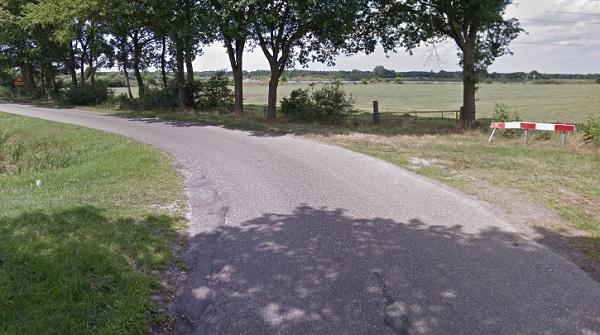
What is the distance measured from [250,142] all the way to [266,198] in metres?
5.88

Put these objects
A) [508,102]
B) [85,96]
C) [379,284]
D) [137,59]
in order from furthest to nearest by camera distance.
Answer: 1. [508,102]
2. [85,96]
3. [137,59]
4. [379,284]

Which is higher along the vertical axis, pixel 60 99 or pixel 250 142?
pixel 60 99

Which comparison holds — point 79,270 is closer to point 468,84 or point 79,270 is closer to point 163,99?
point 468,84

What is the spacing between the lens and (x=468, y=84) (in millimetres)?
17078

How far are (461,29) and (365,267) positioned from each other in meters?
15.6

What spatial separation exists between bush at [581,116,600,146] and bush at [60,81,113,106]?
1095 inches

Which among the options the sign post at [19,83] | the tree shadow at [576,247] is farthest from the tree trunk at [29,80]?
the tree shadow at [576,247]

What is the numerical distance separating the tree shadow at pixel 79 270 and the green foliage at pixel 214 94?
18.0 m

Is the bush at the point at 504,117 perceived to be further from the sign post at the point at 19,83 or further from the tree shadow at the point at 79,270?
the sign post at the point at 19,83

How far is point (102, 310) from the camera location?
3.20m

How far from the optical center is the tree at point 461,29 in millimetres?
15945

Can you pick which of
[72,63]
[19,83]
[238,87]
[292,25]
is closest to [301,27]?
[292,25]

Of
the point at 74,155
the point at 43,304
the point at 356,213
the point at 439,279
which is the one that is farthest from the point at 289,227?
the point at 74,155

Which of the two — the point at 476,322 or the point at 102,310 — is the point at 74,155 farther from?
the point at 476,322
